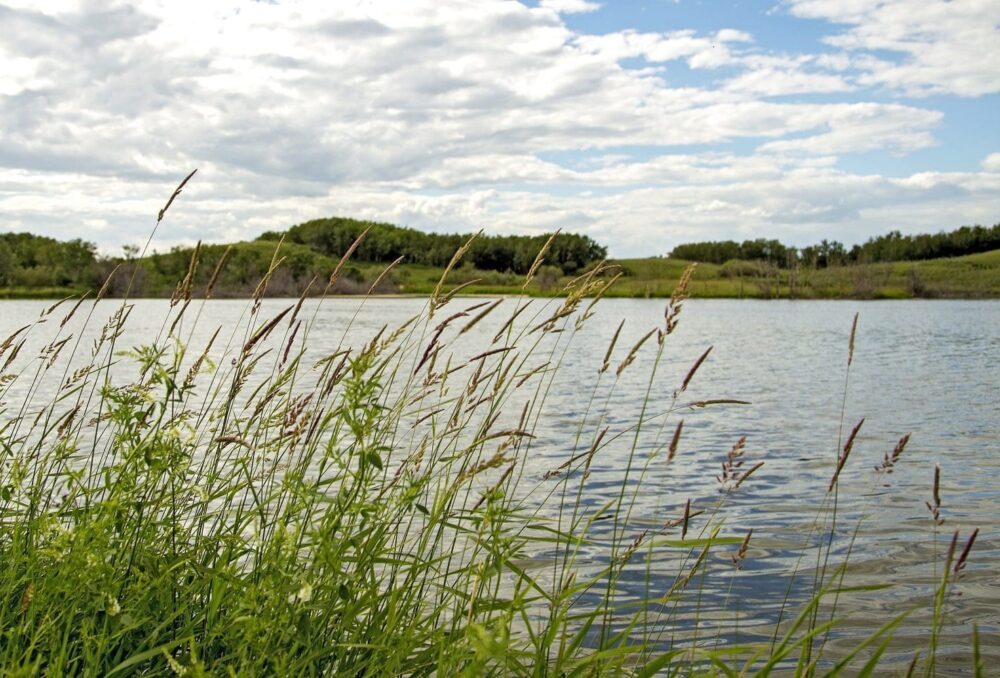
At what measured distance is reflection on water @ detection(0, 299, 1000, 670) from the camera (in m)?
6.68

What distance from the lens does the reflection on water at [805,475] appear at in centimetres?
668

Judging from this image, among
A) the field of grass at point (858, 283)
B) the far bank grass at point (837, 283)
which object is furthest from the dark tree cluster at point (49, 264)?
the field of grass at point (858, 283)

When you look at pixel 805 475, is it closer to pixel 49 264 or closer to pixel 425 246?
pixel 49 264

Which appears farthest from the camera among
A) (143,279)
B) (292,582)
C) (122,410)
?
(143,279)

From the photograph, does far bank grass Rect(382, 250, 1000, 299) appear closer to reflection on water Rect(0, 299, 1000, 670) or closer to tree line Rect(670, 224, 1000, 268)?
tree line Rect(670, 224, 1000, 268)

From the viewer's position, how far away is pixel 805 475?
1165cm

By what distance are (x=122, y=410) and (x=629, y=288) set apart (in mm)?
104402

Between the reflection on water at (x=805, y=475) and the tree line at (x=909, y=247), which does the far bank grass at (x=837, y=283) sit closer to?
the tree line at (x=909, y=247)

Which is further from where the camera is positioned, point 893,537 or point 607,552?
point 893,537

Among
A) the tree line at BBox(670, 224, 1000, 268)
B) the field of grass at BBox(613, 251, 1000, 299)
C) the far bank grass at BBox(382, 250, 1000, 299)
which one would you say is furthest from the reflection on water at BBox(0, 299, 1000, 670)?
the tree line at BBox(670, 224, 1000, 268)

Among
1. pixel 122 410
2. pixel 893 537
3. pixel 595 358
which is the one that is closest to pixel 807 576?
pixel 893 537

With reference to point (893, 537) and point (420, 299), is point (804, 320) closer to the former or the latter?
point (893, 537)

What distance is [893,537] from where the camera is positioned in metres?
8.83

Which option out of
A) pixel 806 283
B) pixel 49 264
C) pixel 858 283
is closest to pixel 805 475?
pixel 858 283
